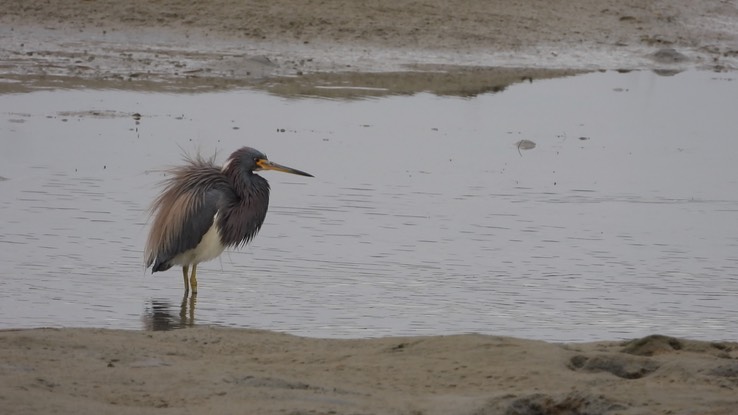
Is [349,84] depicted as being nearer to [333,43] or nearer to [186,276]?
[333,43]

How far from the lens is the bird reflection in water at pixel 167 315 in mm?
8172

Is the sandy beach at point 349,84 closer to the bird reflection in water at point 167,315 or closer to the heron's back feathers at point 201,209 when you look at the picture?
the bird reflection in water at point 167,315

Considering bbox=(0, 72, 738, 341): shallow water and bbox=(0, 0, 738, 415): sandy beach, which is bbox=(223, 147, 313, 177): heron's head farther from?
bbox=(0, 0, 738, 415): sandy beach

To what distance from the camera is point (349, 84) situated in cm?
1788

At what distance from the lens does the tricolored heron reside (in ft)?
31.1

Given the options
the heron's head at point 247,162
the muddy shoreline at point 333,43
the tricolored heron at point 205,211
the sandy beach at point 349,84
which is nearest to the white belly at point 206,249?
the tricolored heron at point 205,211

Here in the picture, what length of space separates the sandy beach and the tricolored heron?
2.43m

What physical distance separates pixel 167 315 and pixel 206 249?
1208 mm

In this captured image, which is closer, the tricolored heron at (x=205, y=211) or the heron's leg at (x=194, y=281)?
the heron's leg at (x=194, y=281)

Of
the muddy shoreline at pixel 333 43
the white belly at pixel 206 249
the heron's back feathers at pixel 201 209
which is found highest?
the muddy shoreline at pixel 333 43

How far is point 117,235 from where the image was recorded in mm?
10414

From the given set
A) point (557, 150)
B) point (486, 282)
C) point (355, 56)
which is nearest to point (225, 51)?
point (355, 56)

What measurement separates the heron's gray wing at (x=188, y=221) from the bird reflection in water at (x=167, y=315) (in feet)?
1.49

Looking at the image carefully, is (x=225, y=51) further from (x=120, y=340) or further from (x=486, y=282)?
(x=120, y=340)
